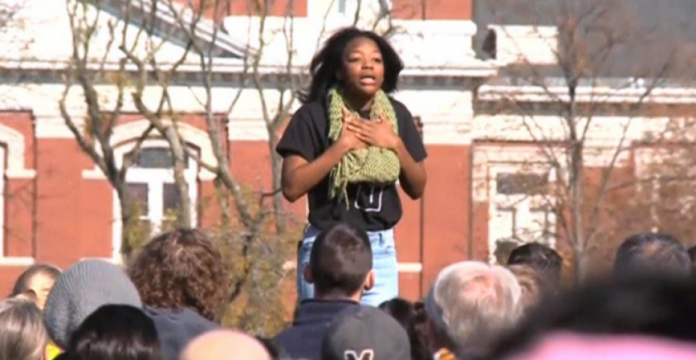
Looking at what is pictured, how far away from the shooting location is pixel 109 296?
4.63m

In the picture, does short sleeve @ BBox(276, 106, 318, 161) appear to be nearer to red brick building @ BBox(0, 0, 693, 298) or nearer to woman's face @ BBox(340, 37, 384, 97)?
woman's face @ BBox(340, 37, 384, 97)

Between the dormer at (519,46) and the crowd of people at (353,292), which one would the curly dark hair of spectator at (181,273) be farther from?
the dormer at (519,46)

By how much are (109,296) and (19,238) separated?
→ 3978 cm

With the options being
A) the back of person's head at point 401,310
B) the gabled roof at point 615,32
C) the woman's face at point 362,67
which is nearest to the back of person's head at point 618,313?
the back of person's head at point 401,310

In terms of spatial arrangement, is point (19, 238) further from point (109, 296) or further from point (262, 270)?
point (109, 296)

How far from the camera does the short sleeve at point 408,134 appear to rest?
628 cm

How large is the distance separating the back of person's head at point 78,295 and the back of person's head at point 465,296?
2.53 feet

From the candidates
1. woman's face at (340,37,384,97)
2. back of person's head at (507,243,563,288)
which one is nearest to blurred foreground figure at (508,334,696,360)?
woman's face at (340,37,384,97)

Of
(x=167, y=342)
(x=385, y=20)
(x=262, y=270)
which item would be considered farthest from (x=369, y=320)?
(x=385, y=20)

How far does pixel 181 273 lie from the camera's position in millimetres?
4738

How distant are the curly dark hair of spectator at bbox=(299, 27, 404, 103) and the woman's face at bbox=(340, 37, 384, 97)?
33 millimetres

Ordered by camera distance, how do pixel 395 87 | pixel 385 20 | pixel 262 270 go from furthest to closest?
pixel 385 20
pixel 262 270
pixel 395 87

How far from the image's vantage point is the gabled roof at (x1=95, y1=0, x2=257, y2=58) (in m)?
42.2

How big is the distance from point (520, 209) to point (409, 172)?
39.9 m
